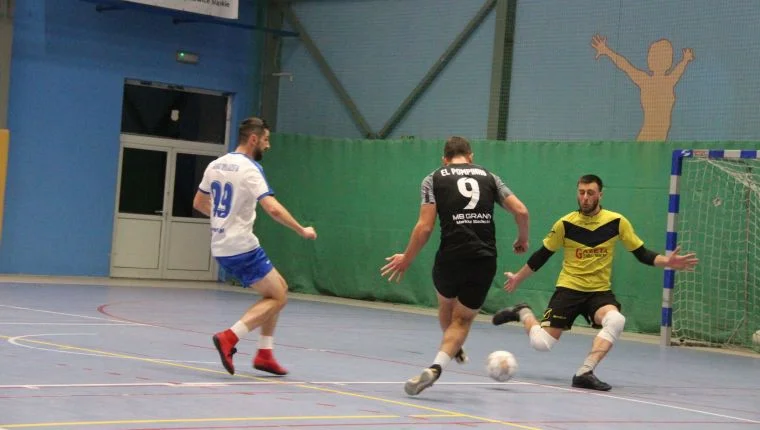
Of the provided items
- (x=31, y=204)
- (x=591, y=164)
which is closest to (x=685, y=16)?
(x=591, y=164)

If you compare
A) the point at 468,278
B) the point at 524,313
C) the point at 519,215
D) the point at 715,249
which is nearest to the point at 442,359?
the point at 468,278

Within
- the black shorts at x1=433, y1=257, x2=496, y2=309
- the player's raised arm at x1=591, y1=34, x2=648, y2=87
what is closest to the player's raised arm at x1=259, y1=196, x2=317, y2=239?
the black shorts at x1=433, y1=257, x2=496, y2=309

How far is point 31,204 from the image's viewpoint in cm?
2106

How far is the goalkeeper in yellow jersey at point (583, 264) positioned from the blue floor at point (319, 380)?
518mm

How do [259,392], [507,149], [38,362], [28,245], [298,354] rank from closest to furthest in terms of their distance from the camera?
[259,392] < [38,362] < [298,354] < [507,149] < [28,245]

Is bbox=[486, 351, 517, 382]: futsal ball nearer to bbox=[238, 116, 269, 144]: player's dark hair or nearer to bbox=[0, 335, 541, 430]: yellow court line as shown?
bbox=[0, 335, 541, 430]: yellow court line

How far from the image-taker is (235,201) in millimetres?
9094

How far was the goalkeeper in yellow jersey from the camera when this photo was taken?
10039 millimetres

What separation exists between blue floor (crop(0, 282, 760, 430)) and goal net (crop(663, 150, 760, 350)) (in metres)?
1.01

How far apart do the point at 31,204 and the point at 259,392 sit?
551 inches

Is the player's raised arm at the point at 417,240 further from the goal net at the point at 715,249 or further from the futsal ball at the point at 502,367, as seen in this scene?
the goal net at the point at 715,249

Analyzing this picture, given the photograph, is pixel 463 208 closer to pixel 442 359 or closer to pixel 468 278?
pixel 468 278

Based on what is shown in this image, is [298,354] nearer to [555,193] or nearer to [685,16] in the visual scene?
[555,193]

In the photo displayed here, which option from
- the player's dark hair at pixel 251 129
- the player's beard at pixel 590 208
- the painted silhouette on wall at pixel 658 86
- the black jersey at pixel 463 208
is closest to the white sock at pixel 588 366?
the player's beard at pixel 590 208
